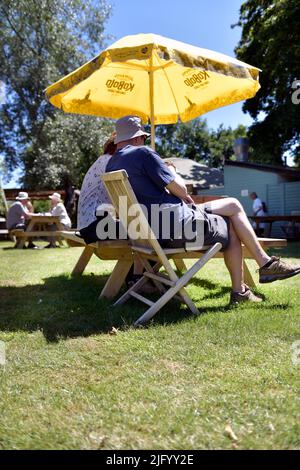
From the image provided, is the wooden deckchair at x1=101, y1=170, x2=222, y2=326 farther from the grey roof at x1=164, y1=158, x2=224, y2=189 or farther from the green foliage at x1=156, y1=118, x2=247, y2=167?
the green foliage at x1=156, y1=118, x2=247, y2=167

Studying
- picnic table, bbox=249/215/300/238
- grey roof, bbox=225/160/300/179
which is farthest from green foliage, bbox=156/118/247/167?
picnic table, bbox=249/215/300/238

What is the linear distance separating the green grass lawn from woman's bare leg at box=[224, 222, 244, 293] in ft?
0.79

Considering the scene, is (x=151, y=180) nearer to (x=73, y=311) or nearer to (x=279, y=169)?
(x=73, y=311)

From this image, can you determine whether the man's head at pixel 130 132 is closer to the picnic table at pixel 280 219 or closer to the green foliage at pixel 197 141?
the picnic table at pixel 280 219

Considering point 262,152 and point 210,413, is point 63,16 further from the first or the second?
point 210,413

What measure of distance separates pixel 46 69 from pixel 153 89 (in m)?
16.8

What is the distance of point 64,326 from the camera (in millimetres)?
3352

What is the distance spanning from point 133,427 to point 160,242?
189 cm

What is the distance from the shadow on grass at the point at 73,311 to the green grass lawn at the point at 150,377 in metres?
0.02
